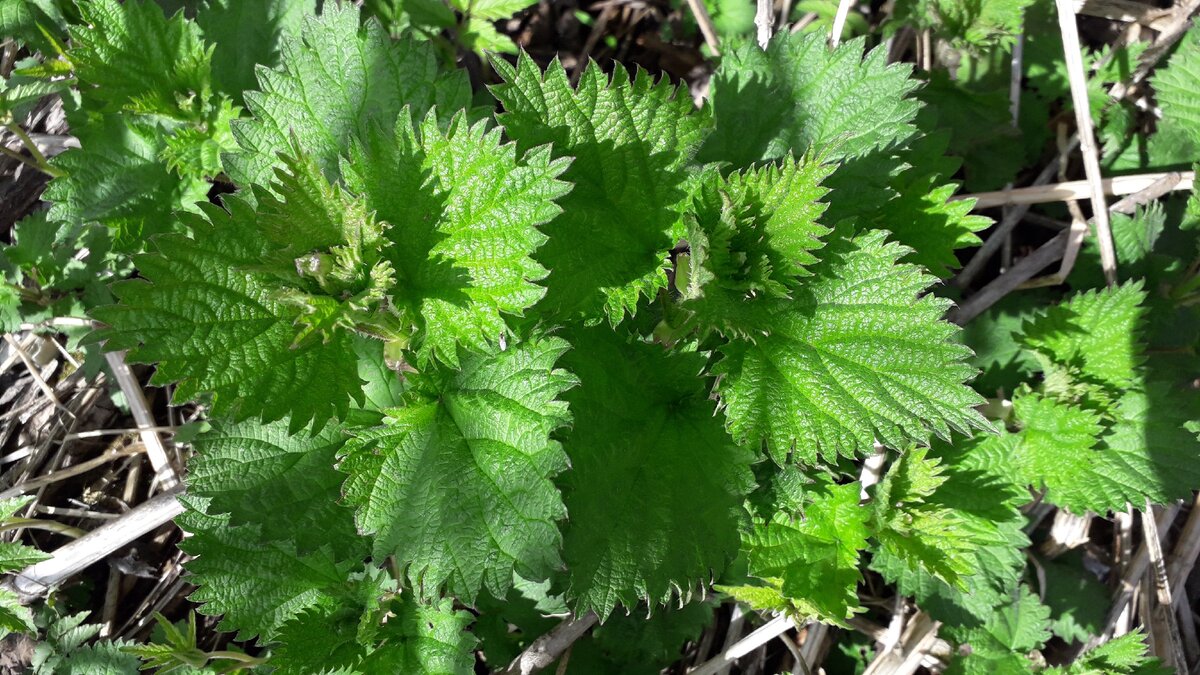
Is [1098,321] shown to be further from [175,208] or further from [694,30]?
[175,208]

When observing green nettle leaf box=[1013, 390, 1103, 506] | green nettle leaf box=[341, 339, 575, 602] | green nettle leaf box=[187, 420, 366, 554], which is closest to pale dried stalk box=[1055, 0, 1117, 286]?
green nettle leaf box=[1013, 390, 1103, 506]

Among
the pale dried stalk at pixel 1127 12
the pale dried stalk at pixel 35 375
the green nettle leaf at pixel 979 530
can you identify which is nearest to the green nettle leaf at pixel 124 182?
the pale dried stalk at pixel 35 375

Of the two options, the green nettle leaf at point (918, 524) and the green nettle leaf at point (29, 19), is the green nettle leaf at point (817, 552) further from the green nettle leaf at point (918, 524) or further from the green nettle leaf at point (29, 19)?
the green nettle leaf at point (29, 19)

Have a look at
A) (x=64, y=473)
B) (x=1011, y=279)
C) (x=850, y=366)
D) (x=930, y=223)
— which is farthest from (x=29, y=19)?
(x=1011, y=279)

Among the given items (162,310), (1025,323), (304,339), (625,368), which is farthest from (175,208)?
(1025,323)

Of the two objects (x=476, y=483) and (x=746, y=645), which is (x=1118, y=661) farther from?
(x=476, y=483)

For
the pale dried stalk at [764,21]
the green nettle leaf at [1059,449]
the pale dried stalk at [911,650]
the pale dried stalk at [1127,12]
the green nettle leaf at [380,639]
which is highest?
the pale dried stalk at [1127,12]
